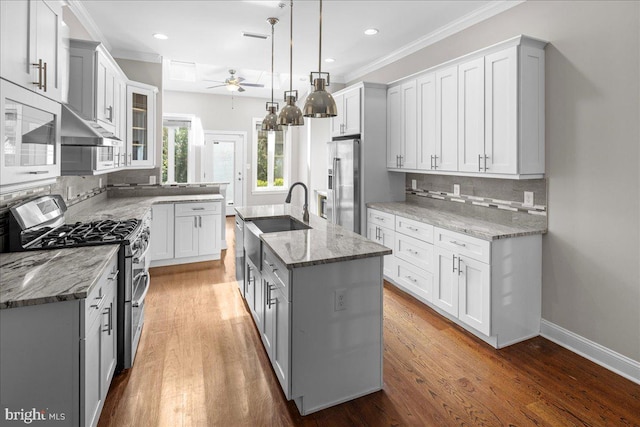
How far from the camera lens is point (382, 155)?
4.55 meters

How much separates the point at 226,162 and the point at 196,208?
421 centimetres

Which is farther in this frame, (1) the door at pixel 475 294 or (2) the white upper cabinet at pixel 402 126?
(2) the white upper cabinet at pixel 402 126

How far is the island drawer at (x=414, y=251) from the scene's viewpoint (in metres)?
3.42

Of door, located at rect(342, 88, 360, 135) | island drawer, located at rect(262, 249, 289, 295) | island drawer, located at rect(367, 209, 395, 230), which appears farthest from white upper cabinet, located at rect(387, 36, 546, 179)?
island drawer, located at rect(262, 249, 289, 295)

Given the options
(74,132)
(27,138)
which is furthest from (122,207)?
(27,138)

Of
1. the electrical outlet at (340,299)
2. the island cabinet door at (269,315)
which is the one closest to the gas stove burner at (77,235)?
the island cabinet door at (269,315)

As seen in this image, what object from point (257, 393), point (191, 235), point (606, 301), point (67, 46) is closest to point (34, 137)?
point (67, 46)

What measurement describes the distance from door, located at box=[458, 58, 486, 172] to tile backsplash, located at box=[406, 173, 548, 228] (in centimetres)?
35

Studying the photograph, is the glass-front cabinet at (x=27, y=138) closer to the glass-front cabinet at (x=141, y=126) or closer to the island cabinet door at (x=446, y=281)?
the glass-front cabinet at (x=141, y=126)

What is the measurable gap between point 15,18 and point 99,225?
1564 mm

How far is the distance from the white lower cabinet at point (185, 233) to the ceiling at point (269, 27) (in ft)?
6.75

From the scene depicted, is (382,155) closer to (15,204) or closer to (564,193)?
(564,193)

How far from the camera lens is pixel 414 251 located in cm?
363

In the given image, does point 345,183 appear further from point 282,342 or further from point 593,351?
point 593,351
